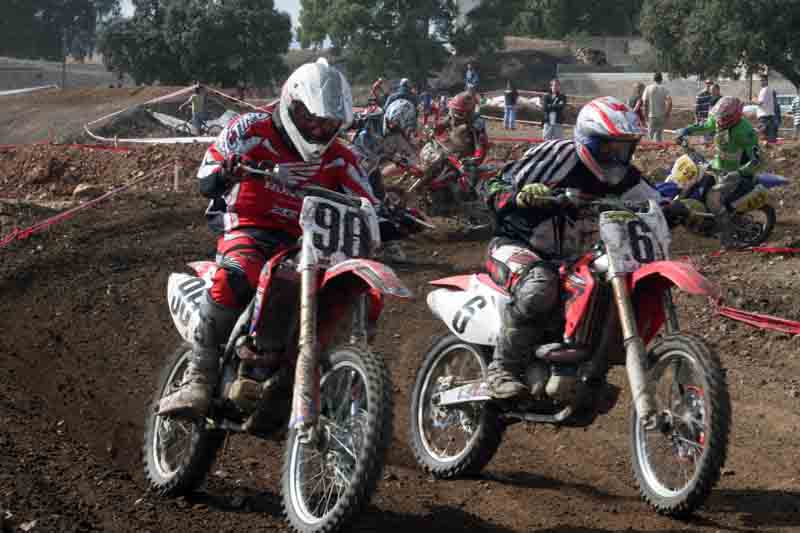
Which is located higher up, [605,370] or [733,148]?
[733,148]

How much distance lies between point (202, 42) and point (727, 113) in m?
38.4

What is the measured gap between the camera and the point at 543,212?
6.05 meters

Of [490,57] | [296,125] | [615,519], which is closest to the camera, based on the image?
[615,519]

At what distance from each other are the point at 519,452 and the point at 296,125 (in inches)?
95.6

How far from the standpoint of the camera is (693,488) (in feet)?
16.0

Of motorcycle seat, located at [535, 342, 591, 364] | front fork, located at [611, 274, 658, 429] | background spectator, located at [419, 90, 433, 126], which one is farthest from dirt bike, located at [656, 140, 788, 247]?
background spectator, located at [419, 90, 433, 126]

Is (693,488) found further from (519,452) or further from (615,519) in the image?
(519,452)

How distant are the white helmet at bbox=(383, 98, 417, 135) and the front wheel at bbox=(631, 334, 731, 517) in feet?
29.2

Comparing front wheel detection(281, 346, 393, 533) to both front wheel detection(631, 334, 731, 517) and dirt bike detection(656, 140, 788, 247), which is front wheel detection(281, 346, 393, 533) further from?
dirt bike detection(656, 140, 788, 247)

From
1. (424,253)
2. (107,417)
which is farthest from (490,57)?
(107,417)

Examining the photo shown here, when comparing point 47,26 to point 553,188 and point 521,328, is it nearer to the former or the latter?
point 553,188

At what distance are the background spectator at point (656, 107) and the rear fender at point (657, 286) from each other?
57.2 feet

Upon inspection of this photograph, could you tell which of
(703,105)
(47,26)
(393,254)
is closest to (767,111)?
(703,105)

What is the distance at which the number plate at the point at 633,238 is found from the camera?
5.34 m
